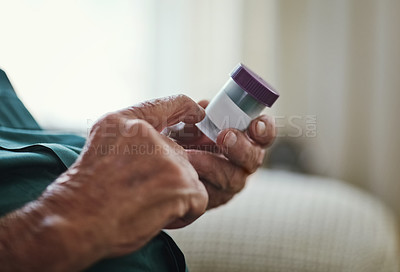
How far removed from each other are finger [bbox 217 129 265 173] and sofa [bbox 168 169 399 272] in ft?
0.90

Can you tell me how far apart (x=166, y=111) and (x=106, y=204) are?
183mm

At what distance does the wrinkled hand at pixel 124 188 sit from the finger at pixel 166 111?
4 centimetres

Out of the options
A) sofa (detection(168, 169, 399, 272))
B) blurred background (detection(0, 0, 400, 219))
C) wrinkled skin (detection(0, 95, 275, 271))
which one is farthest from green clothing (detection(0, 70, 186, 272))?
blurred background (detection(0, 0, 400, 219))

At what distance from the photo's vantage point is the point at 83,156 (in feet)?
1.54

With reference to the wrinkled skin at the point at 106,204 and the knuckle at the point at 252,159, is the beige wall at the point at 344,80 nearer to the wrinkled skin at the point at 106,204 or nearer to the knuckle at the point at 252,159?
the knuckle at the point at 252,159

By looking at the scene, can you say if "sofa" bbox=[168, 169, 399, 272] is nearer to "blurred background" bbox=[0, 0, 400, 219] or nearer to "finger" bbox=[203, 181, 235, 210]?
"finger" bbox=[203, 181, 235, 210]

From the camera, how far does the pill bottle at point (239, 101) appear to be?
63cm

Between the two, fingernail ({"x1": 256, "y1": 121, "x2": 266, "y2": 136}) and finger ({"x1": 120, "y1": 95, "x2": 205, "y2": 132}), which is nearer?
finger ({"x1": 120, "y1": 95, "x2": 205, "y2": 132})

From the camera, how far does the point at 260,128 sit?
70 centimetres

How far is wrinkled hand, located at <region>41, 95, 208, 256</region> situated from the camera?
1.39 ft

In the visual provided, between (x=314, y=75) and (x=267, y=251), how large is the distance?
118cm

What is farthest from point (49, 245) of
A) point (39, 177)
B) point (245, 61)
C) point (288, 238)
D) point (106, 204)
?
point (245, 61)

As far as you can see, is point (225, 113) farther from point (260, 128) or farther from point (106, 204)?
point (106, 204)

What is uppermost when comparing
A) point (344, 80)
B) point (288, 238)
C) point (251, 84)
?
point (251, 84)
